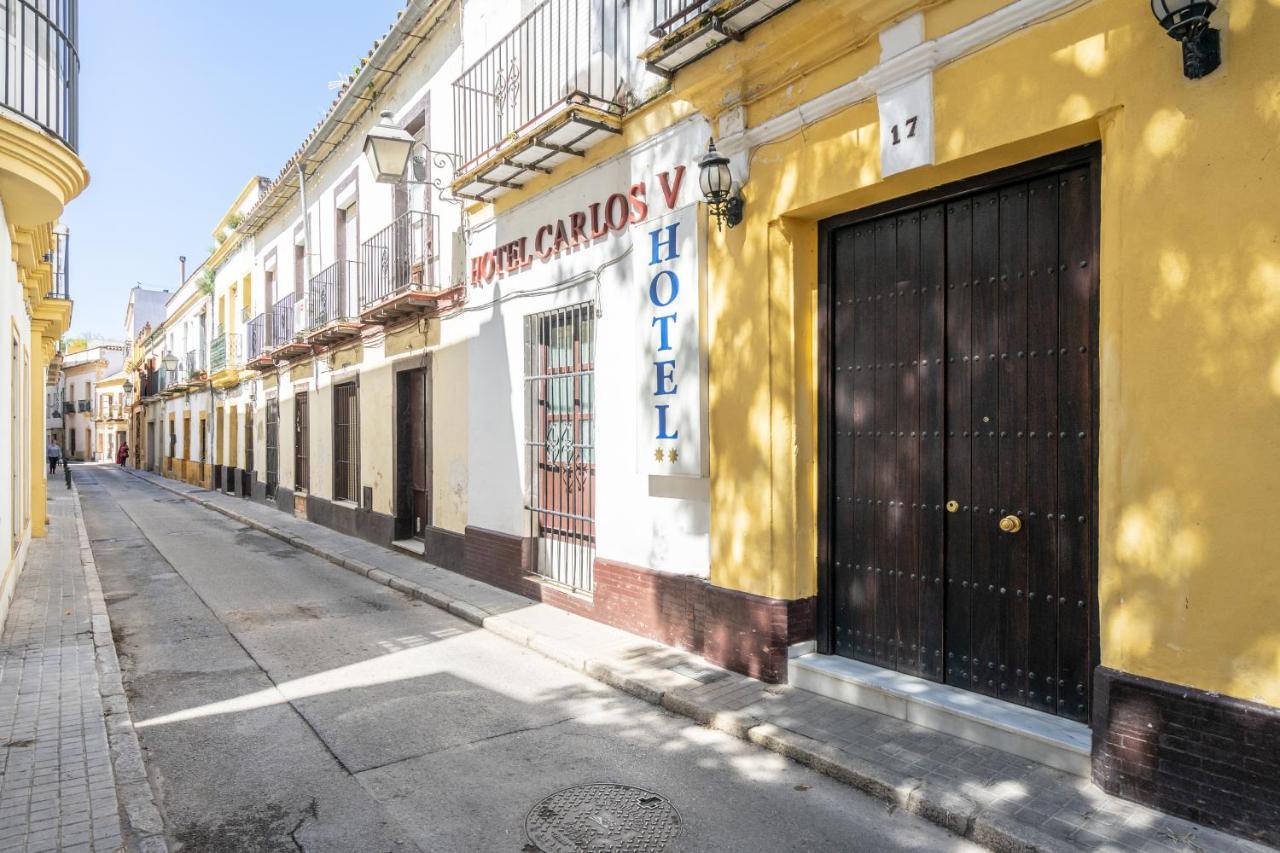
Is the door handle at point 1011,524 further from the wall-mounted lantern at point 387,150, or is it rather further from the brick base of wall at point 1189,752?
the wall-mounted lantern at point 387,150

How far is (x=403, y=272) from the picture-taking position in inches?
428

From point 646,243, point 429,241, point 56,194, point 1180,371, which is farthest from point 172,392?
point 1180,371

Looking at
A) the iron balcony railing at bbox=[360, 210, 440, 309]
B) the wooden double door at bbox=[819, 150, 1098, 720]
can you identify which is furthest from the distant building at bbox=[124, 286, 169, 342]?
the wooden double door at bbox=[819, 150, 1098, 720]

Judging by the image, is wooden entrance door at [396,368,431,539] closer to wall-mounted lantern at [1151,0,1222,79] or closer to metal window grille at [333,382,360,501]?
metal window grille at [333,382,360,501]

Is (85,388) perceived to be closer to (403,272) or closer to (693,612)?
(403,272)

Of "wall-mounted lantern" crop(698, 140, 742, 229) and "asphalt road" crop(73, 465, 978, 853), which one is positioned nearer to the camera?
"asphalt road" crop(73, 465, 978, 853)

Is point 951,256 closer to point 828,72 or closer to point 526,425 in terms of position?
point 828,72

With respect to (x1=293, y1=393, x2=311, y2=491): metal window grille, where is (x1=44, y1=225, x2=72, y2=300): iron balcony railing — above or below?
above

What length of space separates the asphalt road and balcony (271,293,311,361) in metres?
8.76

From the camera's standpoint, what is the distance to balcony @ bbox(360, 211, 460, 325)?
9.95 meters

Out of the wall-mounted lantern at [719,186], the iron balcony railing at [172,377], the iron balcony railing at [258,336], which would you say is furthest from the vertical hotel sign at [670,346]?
the iron balcony railing at [172,377]

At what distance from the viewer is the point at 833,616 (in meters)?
5.12

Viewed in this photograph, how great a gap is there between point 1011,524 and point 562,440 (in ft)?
15.0

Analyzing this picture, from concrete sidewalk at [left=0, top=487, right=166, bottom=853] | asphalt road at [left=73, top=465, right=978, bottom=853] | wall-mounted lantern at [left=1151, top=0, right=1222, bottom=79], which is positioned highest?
wall-mounted lantern at [left=1151, top=0, right=1222, bottom=79]
